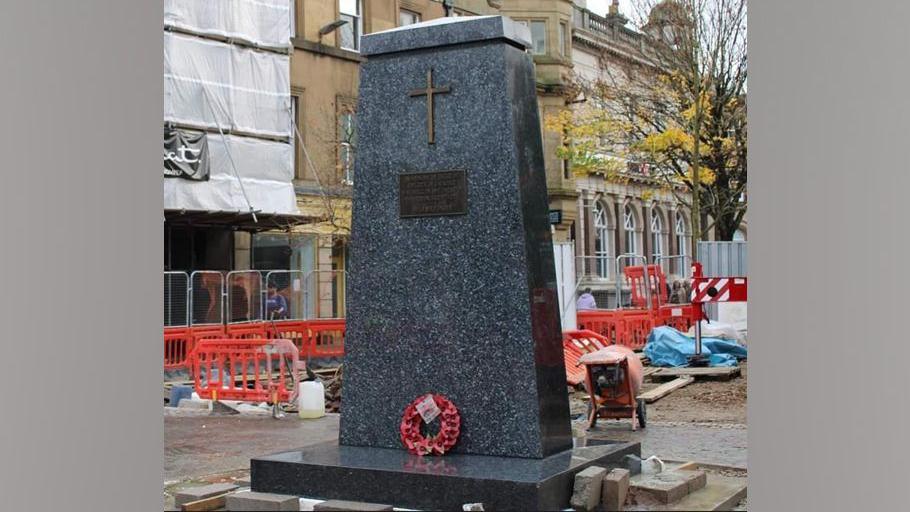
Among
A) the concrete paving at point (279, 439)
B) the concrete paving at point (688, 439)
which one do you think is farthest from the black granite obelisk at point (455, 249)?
the concrete paving at point (279, 439)

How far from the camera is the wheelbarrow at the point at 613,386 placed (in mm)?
9898

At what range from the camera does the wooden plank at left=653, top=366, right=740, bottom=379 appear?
13.5 m

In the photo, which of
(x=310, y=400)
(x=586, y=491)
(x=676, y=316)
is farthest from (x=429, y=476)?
(x=676, y=316)

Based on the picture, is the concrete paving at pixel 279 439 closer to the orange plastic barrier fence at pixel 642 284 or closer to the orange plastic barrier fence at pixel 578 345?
the orange plastic barrier fence at pixel 578 345

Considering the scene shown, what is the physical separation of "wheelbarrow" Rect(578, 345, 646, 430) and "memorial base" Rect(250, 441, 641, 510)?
3200mm

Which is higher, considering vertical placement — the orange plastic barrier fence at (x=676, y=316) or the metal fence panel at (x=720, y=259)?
the metal fence panel at (x=720, y=259)

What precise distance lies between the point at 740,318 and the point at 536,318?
935cm

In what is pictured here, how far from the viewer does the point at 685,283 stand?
18625 mm

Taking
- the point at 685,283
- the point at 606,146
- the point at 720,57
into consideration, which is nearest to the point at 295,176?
the point at 606,146

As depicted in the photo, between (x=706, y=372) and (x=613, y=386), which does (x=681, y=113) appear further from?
(x=613, y=386)

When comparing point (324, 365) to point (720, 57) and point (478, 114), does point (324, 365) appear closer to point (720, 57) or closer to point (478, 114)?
point (720, 57)

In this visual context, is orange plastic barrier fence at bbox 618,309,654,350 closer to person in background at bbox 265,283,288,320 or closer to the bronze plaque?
person in background at bbox 265,283,288,320

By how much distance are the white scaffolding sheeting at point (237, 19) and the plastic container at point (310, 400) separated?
7388 mm

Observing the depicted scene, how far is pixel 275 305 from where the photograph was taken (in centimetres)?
1819
